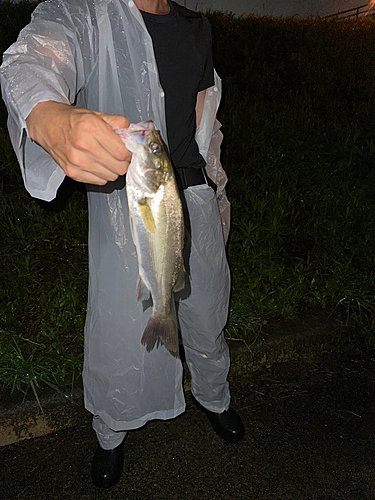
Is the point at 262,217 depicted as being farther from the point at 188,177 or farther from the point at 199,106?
the point at 188,177

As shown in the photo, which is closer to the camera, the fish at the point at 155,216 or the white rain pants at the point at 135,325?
the fish at the point at 155,216

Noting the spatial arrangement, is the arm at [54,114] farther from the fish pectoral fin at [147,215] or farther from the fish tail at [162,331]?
the fish tail at [162,331]

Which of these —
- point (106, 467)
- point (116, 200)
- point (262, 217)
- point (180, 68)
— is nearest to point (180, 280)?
point (116, 200)

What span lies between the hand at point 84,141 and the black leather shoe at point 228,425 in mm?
1838

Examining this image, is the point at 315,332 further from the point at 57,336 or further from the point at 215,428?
the point at 57,336

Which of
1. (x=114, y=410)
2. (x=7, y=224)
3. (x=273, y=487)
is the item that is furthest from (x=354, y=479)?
(x=7, y=224)

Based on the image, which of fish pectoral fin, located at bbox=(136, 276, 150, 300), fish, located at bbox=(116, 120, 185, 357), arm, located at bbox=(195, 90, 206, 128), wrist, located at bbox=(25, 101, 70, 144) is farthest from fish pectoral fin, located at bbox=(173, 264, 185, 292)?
arm, located at bbox=(195, 90, 206, 128)

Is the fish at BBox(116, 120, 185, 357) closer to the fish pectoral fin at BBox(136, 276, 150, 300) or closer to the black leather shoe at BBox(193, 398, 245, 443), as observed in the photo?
the fish pectoral fin at BBox(136, 276, 150, 300)

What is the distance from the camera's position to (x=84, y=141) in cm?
115

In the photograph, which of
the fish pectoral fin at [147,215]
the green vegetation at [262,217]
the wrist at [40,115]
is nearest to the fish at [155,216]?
the fish pectoral fin at [147,215]

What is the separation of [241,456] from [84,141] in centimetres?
202

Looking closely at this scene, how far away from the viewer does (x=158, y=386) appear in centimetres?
221

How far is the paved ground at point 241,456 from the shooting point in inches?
91.5

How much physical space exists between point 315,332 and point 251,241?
1.10 metres
